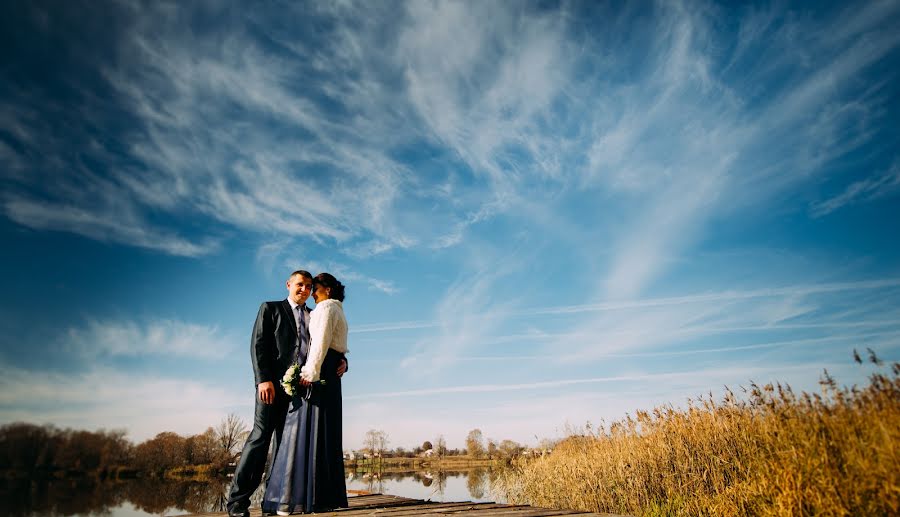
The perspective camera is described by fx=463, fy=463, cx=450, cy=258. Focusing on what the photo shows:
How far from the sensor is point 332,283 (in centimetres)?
421

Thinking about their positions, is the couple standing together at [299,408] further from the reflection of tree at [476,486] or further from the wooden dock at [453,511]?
the reflection of tree at [476,486]

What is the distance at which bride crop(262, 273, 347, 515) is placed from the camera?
12.2 feet

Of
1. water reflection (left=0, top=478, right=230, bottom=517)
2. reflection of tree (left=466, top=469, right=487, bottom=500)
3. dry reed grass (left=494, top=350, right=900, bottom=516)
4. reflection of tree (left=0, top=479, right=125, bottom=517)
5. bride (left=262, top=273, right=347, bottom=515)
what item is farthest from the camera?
reflection of tree (left=466, top=469, right=487, bottom=500)

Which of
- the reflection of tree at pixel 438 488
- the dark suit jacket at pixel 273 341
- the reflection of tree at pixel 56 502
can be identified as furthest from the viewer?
the reflection of tree at pixel 438 488

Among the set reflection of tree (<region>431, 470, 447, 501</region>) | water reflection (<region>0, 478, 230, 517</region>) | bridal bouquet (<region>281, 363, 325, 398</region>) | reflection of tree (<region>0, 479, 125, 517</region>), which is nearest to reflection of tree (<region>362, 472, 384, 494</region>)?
reflection of tree (<region>431, 470, 447, 501</region>)

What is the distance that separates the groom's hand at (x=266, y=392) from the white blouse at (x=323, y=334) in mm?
288

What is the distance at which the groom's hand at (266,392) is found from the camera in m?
3.84

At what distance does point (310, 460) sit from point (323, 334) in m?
1.02

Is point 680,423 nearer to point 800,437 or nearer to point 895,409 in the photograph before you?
point 800,437

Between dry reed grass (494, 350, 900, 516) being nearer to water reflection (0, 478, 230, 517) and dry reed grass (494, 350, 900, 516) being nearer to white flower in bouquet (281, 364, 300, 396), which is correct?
white flower in bouquet (281, 364, 300, 396)

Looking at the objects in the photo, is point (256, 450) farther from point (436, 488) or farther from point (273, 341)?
point (436, 488)

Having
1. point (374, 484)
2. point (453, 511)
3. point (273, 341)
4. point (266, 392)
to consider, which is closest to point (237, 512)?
point (266, 392)

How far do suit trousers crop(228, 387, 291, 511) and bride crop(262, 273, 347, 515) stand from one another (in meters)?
0.12

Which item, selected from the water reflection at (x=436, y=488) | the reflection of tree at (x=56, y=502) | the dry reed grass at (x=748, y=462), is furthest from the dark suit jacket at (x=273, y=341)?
the reflection of tree at (x=56, y=502)
